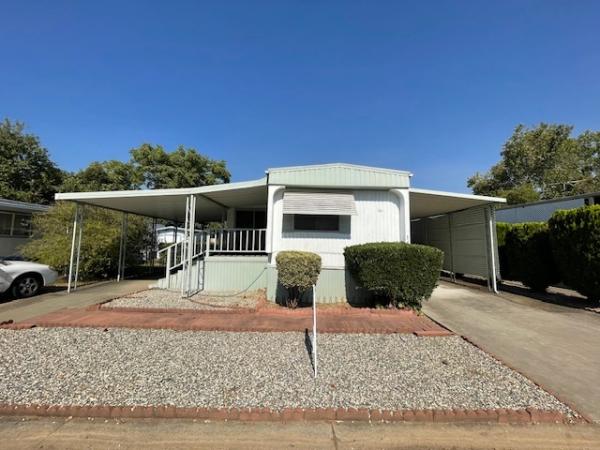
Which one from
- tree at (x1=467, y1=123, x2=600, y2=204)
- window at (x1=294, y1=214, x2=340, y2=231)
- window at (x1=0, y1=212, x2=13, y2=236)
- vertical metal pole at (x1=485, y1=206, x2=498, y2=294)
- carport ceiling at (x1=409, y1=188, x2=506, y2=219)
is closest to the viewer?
window at (x1=294, y1=214, x2=340, y2=231)

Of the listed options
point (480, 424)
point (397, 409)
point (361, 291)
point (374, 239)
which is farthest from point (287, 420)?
point (374, 239)

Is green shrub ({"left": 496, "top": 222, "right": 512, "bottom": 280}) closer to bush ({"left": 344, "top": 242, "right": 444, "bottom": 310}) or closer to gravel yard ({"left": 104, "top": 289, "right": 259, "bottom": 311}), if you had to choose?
bush ({"left": 344, "top": 242, "right": 444, "bottom": 310})

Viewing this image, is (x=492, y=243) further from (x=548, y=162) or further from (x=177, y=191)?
(x=548, y=162)

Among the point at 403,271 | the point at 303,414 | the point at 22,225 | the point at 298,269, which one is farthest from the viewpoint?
the point at 22,225

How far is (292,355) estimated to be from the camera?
4.15 m

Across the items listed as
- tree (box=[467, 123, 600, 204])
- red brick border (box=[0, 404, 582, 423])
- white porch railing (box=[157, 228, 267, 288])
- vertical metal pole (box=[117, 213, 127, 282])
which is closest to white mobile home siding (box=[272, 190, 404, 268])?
white porch railing (box=[157, 228, 267, 288])

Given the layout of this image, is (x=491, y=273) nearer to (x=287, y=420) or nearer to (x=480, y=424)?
(x=480, y=424)

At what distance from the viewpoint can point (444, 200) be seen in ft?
31.8

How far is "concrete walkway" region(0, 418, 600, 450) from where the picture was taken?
2400 mm

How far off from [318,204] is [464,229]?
6960mm

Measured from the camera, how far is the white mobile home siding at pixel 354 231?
7.96 metres

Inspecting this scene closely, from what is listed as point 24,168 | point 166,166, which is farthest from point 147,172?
point 24,168

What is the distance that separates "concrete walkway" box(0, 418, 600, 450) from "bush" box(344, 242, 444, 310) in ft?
12.4

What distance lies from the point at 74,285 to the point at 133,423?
9.43 meters
